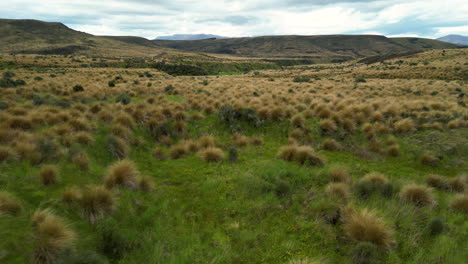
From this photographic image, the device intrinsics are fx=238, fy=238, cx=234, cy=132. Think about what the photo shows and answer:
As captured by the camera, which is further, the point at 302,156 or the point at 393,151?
the point at 393,151

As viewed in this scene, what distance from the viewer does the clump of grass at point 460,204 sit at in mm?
5742

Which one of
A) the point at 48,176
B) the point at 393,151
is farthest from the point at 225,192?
the point at 393,151

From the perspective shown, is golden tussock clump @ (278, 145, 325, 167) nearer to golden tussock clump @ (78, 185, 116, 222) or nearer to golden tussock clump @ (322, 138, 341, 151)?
golden tussock clump @ (322, 138, 341, 151)

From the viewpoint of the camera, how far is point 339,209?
5.60m

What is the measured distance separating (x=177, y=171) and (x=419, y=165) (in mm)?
8950

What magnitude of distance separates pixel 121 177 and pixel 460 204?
8.55m

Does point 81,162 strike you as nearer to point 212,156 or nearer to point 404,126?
point 212,156

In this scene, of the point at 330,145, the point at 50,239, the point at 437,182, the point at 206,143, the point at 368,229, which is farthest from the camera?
the point at 330,145

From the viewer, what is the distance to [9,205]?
4301 mm

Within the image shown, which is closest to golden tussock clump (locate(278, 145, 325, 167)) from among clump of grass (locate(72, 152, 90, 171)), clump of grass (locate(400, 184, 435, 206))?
clump of grass (locate(400, 184, 435, 206))

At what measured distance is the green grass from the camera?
172 inches

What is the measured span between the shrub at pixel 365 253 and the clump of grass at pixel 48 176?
667 centimetres

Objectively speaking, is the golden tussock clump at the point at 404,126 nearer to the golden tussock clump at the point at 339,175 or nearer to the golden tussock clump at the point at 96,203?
the golden tussock clump at the point at 339,175


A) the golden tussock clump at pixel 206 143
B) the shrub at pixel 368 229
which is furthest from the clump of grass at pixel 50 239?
the golden tussock clump at pixel 206 143
